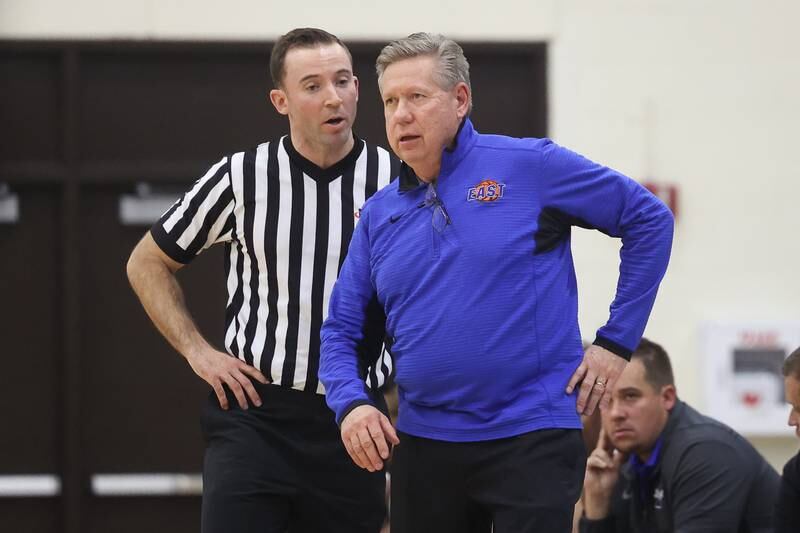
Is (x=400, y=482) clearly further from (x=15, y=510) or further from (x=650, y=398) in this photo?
(x=15, y=510)

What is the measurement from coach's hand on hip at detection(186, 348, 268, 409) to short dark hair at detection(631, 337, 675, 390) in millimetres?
1456

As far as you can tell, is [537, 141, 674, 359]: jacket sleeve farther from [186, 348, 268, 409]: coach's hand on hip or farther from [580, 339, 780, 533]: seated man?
[580, 339, 780, 533]: seated man

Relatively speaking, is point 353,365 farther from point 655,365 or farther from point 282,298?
point 655,365

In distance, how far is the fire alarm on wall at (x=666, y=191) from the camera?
20.1 feet

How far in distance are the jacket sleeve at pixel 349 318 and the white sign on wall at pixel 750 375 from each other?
3220 millimetres

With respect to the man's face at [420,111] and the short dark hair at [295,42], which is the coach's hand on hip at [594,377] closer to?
the man's face at [420,111]

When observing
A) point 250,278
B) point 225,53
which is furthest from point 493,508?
point 225,53

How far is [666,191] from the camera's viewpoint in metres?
6.14

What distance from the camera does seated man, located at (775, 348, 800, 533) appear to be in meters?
4.03

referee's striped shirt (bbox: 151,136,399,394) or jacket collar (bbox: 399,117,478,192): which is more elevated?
jacket collar (bbox: 399,117,478,192)

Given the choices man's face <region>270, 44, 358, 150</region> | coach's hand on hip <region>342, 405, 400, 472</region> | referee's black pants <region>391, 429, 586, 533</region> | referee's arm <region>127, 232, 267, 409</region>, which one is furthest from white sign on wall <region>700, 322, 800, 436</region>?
coach's hand on hip <region>342, 405, 400, 472</region>

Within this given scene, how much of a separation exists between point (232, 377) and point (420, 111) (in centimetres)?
105

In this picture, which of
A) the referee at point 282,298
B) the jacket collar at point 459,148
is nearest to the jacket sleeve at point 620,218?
the jacket collar at point 459,148

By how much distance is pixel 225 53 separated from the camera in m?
6.27
